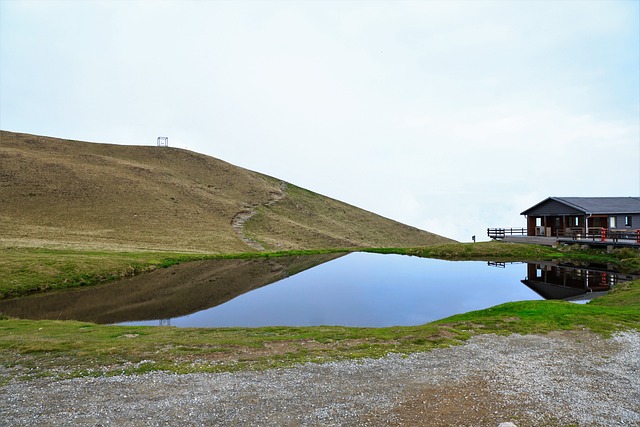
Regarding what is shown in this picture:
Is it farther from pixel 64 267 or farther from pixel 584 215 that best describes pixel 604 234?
pixel 64 267

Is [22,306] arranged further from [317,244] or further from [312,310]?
[317,244]

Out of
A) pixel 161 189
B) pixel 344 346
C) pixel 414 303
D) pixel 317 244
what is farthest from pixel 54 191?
pixel 344 346

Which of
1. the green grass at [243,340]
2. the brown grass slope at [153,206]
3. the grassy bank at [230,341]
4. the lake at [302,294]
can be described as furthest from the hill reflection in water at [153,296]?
the brown grass slope at [153,206]

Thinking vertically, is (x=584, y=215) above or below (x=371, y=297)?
above

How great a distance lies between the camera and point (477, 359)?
16.2 m

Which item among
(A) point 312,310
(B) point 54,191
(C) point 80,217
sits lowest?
(A) point 312,310

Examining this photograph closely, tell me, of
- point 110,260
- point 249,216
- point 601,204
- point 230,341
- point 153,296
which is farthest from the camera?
point 249,216

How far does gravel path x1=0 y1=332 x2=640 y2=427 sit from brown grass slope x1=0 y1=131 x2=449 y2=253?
1953 inches

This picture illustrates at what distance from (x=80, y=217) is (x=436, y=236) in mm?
89432

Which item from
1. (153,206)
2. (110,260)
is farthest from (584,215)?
(153,206)

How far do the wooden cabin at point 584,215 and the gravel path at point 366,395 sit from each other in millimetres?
54172

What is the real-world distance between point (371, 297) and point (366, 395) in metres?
23.9

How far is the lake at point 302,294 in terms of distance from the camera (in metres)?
28.9

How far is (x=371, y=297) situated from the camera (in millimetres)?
36219
